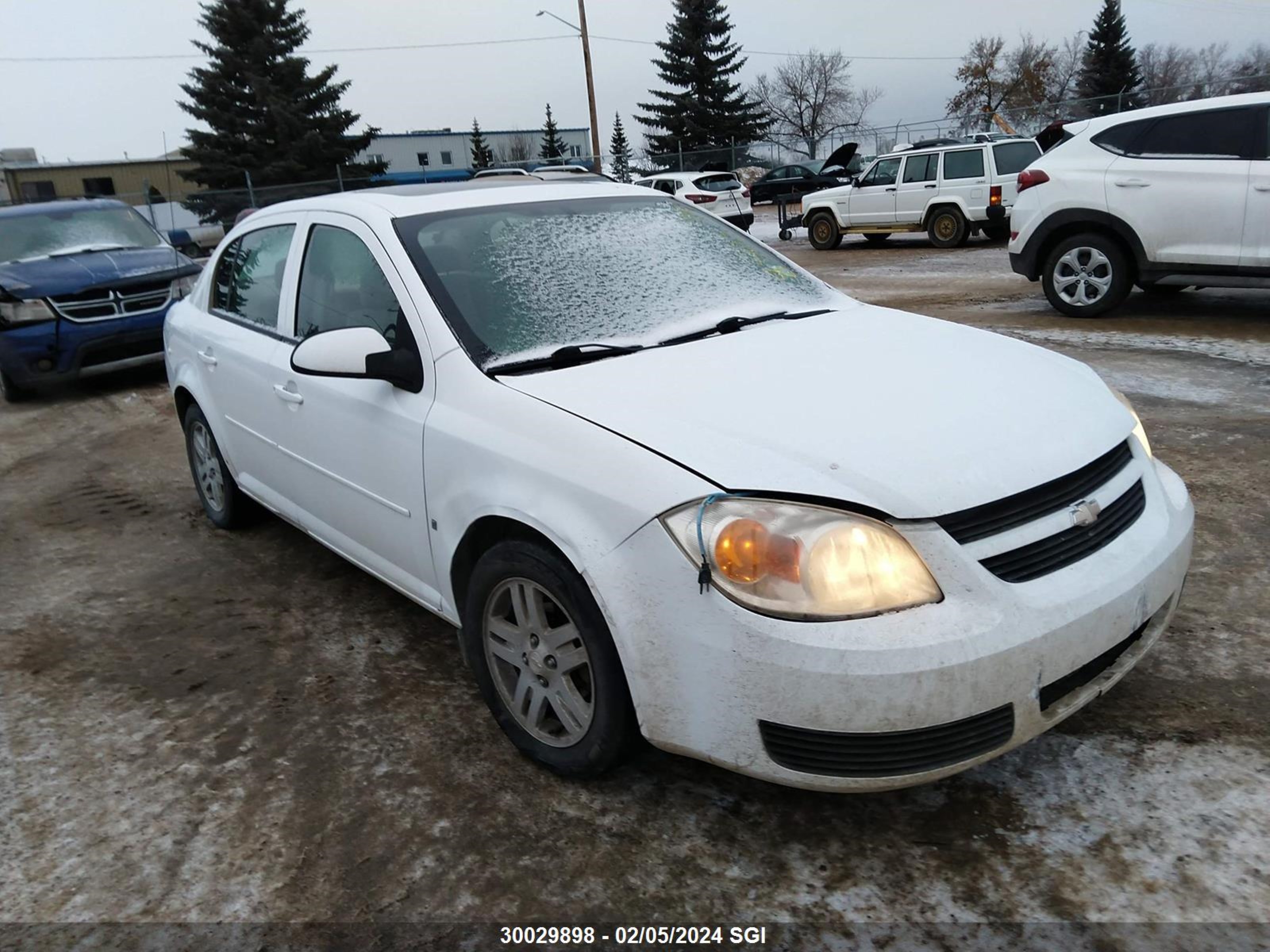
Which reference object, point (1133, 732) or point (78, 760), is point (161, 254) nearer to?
point (78, 760)

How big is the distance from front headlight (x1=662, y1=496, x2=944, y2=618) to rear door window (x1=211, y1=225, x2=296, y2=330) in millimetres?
2509

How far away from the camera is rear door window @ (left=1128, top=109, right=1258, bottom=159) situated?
746 centimetres

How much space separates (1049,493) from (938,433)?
29 centimetres

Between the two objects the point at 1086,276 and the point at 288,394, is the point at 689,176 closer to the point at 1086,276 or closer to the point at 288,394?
the point at 1086,276

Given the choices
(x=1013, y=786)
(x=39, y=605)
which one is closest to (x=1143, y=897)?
(x=1013, y=786)

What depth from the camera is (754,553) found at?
212 cm

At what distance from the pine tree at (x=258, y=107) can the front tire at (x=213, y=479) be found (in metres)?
40.1

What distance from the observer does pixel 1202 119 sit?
25.2 ft

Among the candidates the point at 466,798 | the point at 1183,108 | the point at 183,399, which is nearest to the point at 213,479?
the point at 183,399

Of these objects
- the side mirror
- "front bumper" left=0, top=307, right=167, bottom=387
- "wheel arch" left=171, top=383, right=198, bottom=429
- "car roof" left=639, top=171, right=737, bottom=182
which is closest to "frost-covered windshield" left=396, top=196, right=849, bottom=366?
the side mirror

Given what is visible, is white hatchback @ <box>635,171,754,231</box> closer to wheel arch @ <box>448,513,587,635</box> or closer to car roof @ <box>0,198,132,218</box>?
car roof @ <box>0,198,132,218</box>

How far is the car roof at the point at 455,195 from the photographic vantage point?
11.2 ft

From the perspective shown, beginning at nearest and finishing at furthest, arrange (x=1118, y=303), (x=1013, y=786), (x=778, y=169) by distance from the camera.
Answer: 1. (x=1013, y=786)
2. (x=1118, y=303)
3. (x=778, y=169)

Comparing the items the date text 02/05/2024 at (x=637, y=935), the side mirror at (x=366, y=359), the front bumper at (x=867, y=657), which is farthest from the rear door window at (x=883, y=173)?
the date text 02/05/2024 at (x=637, y=935)
